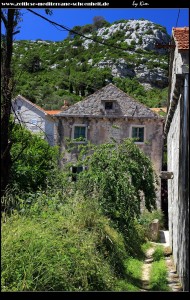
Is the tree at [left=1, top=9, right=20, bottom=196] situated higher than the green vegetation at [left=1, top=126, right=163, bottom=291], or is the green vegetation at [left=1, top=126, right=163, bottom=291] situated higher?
the tree at [left=1, top=9, right=20, bottom=196]

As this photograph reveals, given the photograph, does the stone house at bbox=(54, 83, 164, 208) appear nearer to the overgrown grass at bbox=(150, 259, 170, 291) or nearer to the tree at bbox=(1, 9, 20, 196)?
the overgrown grass at bbox=(150, 259, 170, 291)

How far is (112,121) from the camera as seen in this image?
25.1 m

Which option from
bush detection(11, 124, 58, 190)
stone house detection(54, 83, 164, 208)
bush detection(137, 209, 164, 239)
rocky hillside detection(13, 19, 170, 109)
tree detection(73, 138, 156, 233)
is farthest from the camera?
rocky hillside detection(13, 19, 170, 109)

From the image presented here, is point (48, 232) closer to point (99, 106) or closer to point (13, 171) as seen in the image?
point (13, 171)

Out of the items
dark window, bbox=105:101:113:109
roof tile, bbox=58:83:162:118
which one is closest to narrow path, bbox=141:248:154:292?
roof tile, bbox=58:83:162:118

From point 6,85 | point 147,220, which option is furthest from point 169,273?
point 147,220

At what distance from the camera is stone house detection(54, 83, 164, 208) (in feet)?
81.9

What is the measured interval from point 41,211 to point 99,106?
16.6 metres

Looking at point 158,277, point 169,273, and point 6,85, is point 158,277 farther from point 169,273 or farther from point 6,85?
point 6,85

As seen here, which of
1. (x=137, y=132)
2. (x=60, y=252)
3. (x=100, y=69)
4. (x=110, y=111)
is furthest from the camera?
(x=100, y=69)

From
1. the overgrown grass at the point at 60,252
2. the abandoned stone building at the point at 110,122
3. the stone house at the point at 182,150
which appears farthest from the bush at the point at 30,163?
the abandoned stone building at the point at 110,122

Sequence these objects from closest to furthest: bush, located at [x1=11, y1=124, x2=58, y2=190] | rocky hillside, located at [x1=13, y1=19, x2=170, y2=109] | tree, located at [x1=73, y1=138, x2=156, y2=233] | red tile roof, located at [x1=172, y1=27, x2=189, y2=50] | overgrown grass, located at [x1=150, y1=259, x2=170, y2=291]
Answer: red tile roof, located at [x1=172, y1=27, x2=189, y2=50], overgrown grass, located at [x1=150, y1=259, x2=170, y2=291], tree, located at [x1=73, y1=138, x2=156, y2=233], bush, located at [x1=11, y1=124, x2=58, y2=190], rocky hillside, located at [x1=13, y1=19, x2=170, y2=109]
